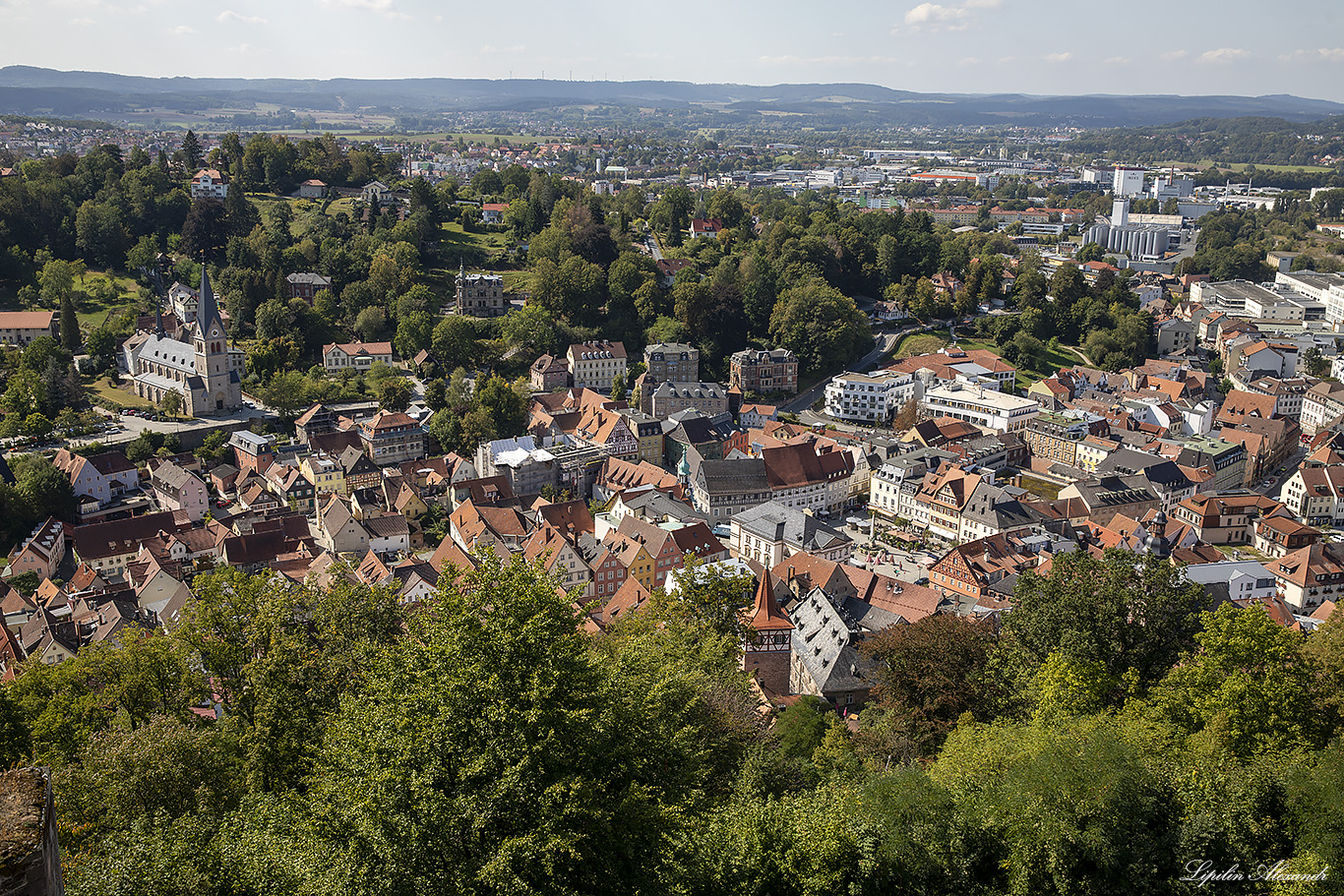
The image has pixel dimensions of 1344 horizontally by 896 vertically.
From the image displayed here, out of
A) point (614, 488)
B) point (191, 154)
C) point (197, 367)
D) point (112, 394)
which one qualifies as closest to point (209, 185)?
point (191, 154)

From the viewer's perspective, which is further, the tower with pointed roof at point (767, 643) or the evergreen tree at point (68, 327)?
the evergreen tree at point (68, 327)

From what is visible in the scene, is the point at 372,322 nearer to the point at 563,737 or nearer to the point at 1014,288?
the point at 1014,288

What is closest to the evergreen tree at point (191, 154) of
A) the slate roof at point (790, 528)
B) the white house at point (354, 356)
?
the white house at point (354, 356)

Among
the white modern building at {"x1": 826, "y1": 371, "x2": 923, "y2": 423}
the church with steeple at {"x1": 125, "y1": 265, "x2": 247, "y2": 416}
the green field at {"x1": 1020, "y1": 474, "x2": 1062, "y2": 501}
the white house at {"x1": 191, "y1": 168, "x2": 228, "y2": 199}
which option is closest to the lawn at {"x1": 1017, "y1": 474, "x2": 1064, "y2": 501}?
the green field at {"x1": 1020, "y1": 474, "x2": 1062, "y2": 501}

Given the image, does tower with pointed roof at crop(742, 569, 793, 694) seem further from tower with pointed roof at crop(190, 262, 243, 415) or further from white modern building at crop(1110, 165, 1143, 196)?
white modern building at crop(1110, 165, 1143, 196)

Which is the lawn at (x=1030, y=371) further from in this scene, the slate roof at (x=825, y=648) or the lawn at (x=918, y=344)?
the slate roof at (x=825, y=648)

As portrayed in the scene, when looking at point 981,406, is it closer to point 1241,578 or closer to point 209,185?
point 1241,578
